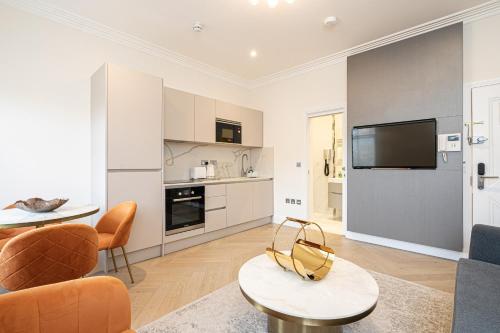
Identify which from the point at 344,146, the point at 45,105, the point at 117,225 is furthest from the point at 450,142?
the point at 45,105

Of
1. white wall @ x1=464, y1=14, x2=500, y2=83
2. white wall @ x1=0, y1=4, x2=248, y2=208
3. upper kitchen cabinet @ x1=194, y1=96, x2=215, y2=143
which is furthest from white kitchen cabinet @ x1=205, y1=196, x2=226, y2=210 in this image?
white wall @ x1=464, y1=14, x2=500, y2=83

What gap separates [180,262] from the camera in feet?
9.45

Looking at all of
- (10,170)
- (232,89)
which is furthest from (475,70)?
(10,170)

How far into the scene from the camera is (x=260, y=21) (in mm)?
3000

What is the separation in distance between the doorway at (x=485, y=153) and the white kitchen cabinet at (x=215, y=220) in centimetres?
321

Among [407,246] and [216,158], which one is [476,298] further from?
[216,158]

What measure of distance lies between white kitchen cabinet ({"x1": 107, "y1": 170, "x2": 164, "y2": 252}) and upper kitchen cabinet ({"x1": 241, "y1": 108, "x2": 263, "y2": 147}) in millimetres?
2019

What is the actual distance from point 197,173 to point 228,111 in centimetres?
122

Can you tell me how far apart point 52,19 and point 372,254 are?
15.6ft

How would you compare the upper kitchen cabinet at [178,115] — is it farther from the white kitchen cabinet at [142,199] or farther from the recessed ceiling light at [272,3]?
the recessed ceiling light at [272,3]

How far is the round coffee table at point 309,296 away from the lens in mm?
1174

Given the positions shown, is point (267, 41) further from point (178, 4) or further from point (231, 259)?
point (231, 259)

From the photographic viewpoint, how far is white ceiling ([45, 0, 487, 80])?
8.79 ft

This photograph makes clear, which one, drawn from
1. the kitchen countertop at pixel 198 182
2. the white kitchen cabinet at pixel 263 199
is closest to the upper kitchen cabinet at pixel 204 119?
the kitchen countertop at pixel 198 182
